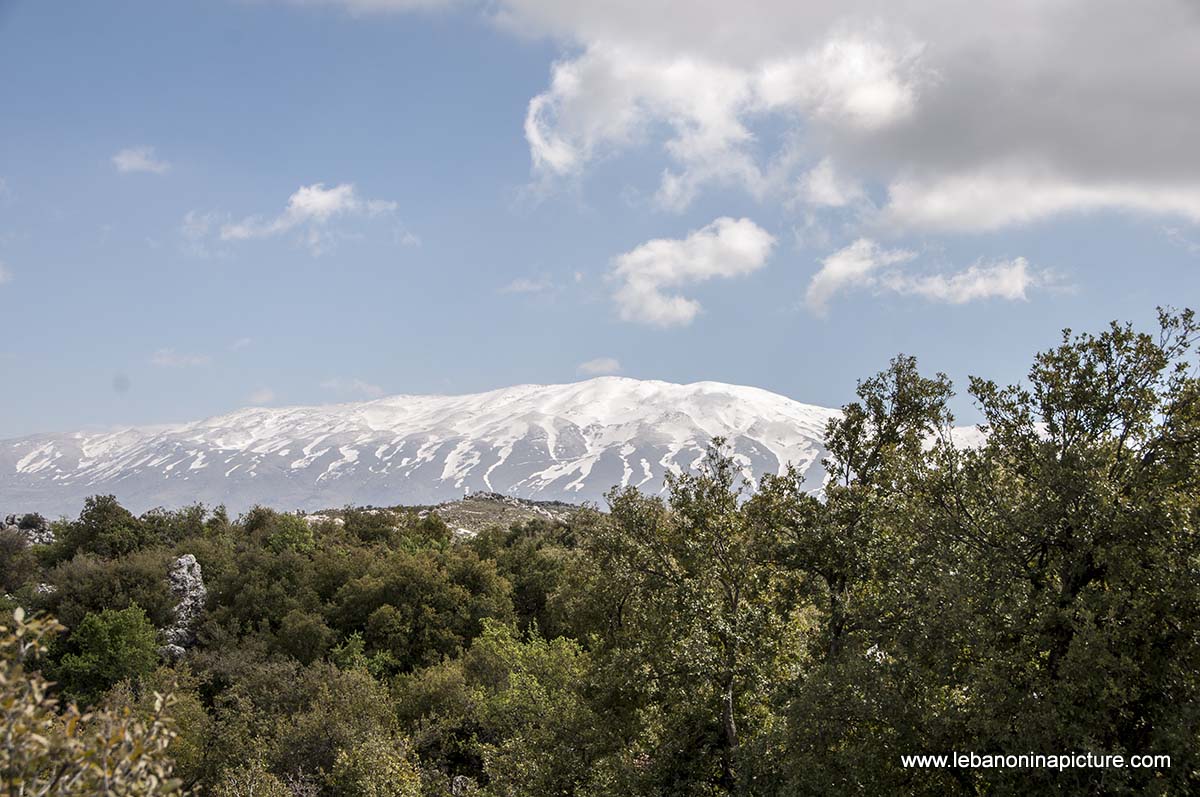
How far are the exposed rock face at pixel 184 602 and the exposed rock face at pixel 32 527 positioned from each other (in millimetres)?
29798

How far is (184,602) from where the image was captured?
213 feet

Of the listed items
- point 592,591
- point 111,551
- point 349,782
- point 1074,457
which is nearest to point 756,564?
point 592,591

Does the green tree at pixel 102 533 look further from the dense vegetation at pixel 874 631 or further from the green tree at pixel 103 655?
the dense vegetation at pixel 874 631

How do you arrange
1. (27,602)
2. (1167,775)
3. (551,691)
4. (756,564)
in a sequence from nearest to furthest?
1. (1167,775)
2. (756,564)
3. (551,691)
4. (27,602)

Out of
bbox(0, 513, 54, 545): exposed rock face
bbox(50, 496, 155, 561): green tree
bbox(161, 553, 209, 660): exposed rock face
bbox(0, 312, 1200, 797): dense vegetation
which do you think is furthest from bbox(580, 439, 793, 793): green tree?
bbox(0, 513, 54, 545): exposed rock face

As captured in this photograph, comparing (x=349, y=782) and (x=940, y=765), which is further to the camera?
(x=349, y=782)

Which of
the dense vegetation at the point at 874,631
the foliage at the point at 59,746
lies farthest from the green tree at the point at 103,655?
the foliage at the point at 59,746

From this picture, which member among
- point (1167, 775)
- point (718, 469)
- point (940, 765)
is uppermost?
point (718, 469)

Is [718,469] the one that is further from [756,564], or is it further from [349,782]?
[349,782]

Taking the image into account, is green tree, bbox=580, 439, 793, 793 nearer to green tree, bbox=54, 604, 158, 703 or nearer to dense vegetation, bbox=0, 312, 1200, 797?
dense vegetation, bbox=0, 312, 1200, 797

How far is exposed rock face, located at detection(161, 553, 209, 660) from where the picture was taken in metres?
60.9

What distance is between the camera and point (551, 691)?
36.3m

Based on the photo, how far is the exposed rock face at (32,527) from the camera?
8462 cm

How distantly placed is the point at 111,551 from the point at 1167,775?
295ft
